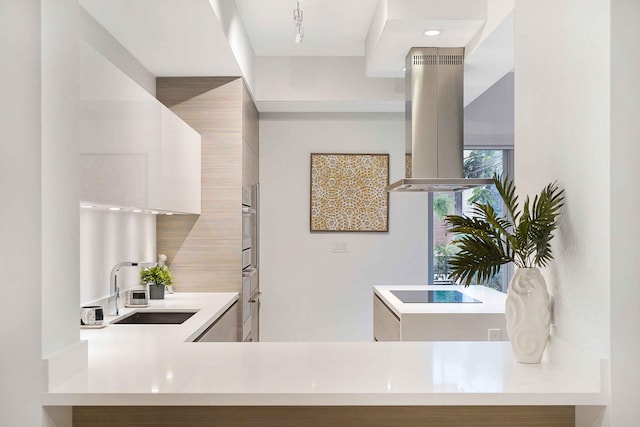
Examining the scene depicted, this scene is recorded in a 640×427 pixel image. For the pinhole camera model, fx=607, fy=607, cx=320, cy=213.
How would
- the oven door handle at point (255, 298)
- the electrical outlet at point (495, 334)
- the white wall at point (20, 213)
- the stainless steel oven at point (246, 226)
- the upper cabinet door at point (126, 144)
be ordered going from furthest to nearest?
1. the oven door handle at point (255, 298)
2. the stainless steel oven at point (246, 226)
3. the electrical outlet at point (495, 334)
4. the upper cabinet door at point (126, 144)
5. the white wall at point (20, 213)

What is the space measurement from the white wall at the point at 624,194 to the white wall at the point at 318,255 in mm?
4045

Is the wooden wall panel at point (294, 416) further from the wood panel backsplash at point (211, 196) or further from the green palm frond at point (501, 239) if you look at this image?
the wood panel backsplash at point (211, 196)

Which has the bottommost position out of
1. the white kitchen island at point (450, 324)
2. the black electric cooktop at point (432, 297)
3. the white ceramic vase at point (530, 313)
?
the white kitchen island at point (450, 324)

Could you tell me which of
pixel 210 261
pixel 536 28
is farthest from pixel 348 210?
pixel 536 28

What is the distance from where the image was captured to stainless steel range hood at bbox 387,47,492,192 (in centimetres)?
390

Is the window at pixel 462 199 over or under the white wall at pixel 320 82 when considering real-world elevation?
under

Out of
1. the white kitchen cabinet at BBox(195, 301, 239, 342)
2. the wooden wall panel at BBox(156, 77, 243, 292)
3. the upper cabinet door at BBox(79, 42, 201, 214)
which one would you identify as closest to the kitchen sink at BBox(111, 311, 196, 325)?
the white kitchen cabinet at BBox(195, 301, 239, 342)

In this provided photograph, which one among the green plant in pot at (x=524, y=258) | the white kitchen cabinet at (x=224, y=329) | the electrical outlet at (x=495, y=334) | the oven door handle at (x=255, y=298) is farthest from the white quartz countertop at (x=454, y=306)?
the green plant in pot at (x=524, y=258)

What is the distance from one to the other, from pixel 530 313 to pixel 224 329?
7.26 ft

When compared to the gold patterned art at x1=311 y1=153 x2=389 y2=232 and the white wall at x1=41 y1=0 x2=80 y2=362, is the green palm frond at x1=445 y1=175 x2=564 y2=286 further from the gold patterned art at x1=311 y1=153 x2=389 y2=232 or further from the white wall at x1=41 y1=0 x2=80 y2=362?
the gold patterned art at x1=311 y1=153 x2=389 y2=232

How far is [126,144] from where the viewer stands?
265 cm

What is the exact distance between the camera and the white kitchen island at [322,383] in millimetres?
1446

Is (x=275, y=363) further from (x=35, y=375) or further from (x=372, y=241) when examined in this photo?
(x=372, y=241)

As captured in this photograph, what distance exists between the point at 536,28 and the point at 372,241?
372cm
